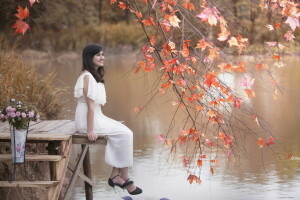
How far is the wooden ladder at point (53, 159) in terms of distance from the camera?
16.5 feet

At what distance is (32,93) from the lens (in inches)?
354

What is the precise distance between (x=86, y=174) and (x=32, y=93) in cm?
280

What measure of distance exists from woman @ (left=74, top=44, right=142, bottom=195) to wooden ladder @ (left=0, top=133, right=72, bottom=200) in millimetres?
204

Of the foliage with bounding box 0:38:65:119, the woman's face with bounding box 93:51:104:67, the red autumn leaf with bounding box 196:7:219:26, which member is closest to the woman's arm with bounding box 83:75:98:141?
the woman's face with bounding box 93:51:104:67

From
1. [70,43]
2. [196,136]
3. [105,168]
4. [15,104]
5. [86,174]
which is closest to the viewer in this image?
[15,104]

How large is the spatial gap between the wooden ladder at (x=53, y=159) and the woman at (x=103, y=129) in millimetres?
204

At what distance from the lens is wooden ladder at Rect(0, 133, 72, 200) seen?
504 centimetres

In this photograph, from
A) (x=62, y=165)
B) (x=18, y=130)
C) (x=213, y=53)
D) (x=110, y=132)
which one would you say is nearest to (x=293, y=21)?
(x=213, y=53)

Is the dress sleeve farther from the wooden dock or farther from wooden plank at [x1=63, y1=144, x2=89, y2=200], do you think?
wooden plank at [x1=63, y1=144, x2=89, y2=200]

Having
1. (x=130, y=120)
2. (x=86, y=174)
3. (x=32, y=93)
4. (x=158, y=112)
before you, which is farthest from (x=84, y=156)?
(x=158, y=112)

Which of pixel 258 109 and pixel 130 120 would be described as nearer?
pixel 130 120

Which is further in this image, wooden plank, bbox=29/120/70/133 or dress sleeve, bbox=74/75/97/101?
wooden plank, bbox=29/120/70/133

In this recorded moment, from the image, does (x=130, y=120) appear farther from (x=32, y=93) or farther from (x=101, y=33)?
(x=101, y=33)

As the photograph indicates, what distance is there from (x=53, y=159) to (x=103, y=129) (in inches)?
21.5
